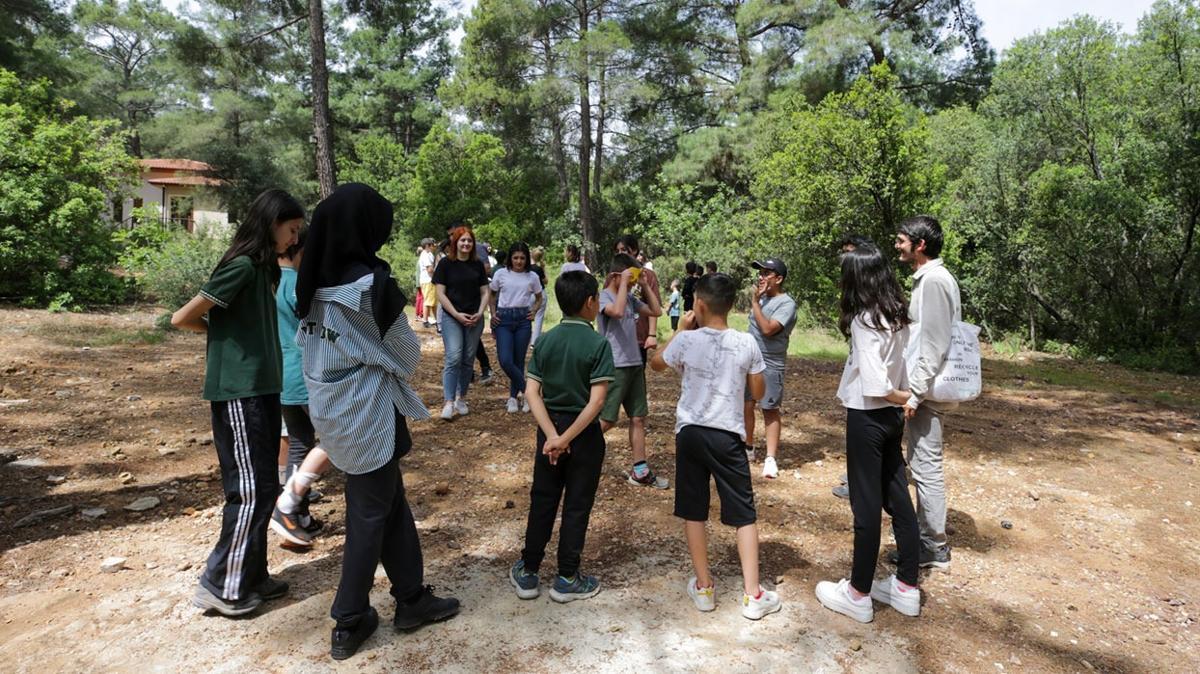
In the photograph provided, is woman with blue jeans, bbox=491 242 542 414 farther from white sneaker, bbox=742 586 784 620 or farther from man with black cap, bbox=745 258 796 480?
white sneaker, bbox=742 586 784 620

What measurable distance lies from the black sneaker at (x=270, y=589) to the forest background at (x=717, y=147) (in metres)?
11.5

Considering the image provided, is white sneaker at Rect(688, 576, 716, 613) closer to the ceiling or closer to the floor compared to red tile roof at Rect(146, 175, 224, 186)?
closer to the floor

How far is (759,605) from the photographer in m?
3.24

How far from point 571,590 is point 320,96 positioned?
12.6m

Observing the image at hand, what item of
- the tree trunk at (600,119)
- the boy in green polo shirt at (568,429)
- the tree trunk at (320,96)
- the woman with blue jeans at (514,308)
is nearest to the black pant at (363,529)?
the boy in green polo shirt at (568,429)

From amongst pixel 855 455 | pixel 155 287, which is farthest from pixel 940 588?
pixel 155 287

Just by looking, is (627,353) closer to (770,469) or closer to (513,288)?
(770,469)

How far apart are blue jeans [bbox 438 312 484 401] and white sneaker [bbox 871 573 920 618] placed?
4.26 metres

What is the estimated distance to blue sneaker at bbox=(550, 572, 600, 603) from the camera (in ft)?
11.0

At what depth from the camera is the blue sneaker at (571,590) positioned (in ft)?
11.0

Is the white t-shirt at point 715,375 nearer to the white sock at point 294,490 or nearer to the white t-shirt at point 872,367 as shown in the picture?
the white t-shirt at point 872,367

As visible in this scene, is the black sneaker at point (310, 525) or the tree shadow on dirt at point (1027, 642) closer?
the tree shadow on dirt at point (1027, 642)

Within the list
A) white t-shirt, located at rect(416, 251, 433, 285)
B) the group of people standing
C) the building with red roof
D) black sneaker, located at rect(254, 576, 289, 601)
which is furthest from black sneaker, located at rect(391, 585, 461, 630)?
the building with red roof

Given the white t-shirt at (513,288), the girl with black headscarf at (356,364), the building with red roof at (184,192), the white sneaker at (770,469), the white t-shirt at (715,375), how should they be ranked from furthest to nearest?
the building with red roof at (184,192), the white t-shirt at (513,288), the white sneaker at (770,469), the white t-shirt at (715,375), the girl with black headscarf at (356,364)
